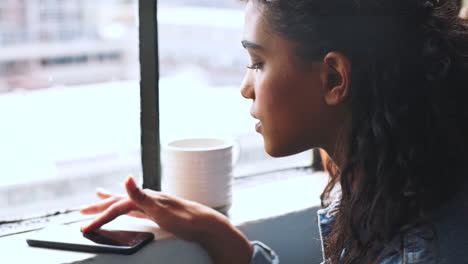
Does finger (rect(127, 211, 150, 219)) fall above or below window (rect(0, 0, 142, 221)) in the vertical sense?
below

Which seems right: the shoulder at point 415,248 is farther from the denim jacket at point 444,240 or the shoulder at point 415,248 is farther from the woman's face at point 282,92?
the woman's face at point 282,92

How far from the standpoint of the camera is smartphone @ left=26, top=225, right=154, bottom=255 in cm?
89

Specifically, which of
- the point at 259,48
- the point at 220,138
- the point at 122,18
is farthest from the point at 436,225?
the point at 122,18

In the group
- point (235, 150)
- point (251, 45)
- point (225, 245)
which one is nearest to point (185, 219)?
point (225, 245)

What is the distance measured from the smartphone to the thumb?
0.05 m

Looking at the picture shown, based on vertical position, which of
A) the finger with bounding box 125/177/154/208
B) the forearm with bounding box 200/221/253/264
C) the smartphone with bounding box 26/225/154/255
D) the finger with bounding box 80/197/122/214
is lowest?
the forearm with bounding box 200/221/253/264

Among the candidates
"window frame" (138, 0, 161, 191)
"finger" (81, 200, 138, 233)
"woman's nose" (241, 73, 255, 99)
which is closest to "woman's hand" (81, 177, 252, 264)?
"finger" (81, 200, 138, 233)

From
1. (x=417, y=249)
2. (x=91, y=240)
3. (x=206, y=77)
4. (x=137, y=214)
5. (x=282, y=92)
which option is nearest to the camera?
(x=417, y=249)

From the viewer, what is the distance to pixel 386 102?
2.42 ft

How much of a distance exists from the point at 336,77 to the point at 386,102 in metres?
0.08

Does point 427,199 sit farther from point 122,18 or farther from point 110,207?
point 122,18

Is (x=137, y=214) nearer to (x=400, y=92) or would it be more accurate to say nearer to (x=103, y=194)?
(x=103, y=194)

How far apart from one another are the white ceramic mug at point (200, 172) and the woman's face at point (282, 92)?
190mm

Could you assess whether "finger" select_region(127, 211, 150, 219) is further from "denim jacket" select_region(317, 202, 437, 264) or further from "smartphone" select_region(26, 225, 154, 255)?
"denim jacket" select_region(317, 202, 437, 264)
